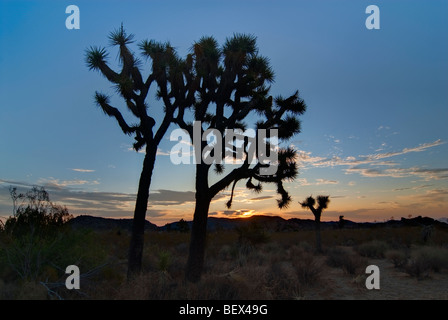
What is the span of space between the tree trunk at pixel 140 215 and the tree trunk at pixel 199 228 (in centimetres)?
161

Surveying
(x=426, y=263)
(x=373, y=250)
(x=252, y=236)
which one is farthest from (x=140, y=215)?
(x=373, y=250)

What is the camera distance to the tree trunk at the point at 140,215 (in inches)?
440

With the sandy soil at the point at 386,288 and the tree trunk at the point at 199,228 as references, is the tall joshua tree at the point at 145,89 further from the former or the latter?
the sandy soil at the point at 386,288

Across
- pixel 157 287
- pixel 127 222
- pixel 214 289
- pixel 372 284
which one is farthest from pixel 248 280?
pixel 127 222

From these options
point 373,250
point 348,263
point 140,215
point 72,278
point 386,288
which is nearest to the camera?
point 72,278

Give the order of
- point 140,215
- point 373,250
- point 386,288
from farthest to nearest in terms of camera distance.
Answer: point 373,250
point 140,215
point 386,288

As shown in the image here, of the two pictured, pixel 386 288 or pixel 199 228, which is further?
pixel 199 228

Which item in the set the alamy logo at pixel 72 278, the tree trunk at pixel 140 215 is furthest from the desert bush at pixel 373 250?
the alamy logo at pixel 72 278

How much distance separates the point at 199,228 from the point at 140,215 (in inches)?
79.2

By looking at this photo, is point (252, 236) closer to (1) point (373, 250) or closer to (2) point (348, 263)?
(1) point (373, 250)

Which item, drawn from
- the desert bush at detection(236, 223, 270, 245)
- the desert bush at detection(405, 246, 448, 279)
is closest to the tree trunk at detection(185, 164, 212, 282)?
the desert bush at detection(405, 246, 448, 279)

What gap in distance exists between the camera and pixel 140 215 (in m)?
11.4

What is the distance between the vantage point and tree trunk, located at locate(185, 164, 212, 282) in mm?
11156
